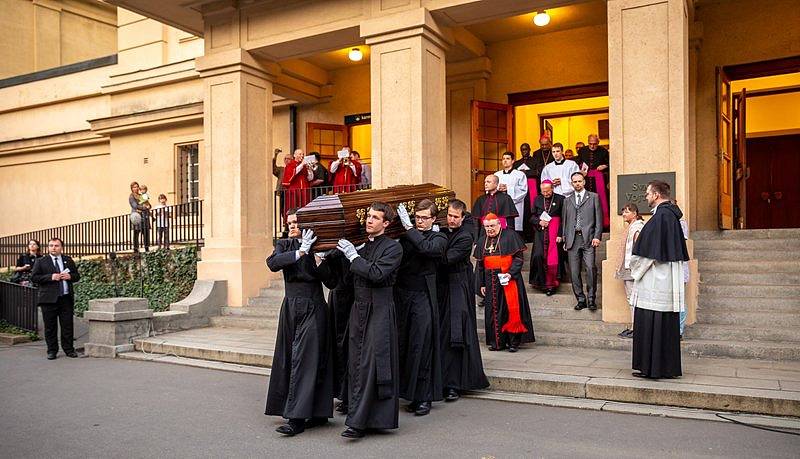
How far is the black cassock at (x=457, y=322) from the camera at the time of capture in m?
6.96

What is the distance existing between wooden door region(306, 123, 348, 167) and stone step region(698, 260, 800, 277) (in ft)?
28.9

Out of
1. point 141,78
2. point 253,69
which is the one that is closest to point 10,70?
point 141,78

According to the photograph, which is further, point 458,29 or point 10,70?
point 10,70

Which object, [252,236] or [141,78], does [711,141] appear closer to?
[252,236]

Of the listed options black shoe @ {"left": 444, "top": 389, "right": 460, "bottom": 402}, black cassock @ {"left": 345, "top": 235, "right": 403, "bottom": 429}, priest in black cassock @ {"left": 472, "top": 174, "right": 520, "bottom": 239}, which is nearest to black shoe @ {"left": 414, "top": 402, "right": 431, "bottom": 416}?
black shoe @ {"left": 444, "top": 389, "right": 460, "bottom": 402}

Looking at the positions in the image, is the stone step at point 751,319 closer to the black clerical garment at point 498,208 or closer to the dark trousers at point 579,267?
the dark trousers at point 579,267

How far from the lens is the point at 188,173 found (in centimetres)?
1877

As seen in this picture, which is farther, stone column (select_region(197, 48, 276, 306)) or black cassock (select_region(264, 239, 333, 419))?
stone column (select_region(197, 48, 276, 306))

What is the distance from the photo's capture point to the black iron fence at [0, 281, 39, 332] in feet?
42.3

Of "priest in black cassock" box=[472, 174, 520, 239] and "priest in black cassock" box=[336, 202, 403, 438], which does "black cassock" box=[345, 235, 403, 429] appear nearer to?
"priest in black cassock" box=[336, 202, 403, 438]

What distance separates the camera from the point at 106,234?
1686 centimetres

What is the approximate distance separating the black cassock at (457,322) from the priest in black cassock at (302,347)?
1364 mm

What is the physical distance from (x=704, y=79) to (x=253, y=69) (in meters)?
8.01

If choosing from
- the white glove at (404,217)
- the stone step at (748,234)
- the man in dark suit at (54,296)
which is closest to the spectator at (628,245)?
the stone step at (748,234)
